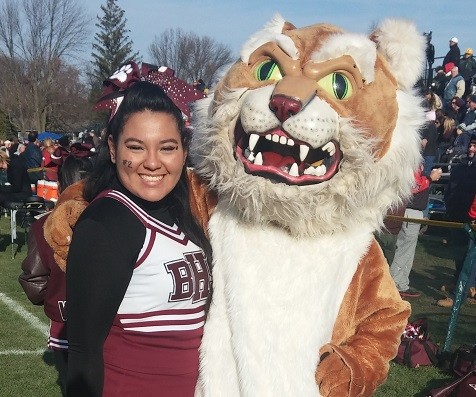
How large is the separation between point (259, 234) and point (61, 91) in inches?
1545

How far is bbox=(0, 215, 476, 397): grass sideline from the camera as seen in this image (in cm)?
448

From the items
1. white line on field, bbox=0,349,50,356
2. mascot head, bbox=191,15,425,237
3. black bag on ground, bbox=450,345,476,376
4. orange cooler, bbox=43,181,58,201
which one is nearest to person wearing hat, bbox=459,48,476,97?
orange cooler, bbox=43,181,58,201

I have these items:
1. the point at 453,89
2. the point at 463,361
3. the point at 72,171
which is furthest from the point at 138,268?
the point at 453,89

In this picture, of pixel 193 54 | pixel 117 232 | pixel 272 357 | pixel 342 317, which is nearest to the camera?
pixel 117 232

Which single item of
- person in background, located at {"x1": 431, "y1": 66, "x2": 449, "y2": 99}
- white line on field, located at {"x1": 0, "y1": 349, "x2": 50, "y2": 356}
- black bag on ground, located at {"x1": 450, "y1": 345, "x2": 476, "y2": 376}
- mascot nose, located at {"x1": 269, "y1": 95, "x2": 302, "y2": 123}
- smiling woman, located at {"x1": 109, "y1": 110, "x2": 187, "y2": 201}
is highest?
person in background, located at {"x1": 431, "y1": 66, "x2": 449, "y2": 99}

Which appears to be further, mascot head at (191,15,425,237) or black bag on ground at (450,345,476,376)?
black bag on ground at (450,345,476,376)

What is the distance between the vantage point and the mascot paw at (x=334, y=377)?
2.00m

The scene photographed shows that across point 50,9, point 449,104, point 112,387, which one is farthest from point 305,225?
point 50,9

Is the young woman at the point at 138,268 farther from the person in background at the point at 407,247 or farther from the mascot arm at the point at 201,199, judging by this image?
the person in background at the point at 407,247

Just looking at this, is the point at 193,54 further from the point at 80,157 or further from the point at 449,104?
the point at 80,157

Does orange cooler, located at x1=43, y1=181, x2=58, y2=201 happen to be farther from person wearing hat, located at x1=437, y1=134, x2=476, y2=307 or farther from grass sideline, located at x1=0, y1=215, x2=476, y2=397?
person wearing hat, located at x1=437, y1=134, x2=476, y2=307

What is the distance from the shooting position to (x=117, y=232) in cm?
174

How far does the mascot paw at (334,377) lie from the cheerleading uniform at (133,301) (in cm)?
42

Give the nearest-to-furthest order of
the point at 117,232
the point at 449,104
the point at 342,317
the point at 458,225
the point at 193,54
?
the point at 117,232
the point at 342,317
the point at 458,225
the point at 449,104
the point at 193,54
